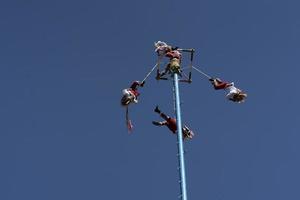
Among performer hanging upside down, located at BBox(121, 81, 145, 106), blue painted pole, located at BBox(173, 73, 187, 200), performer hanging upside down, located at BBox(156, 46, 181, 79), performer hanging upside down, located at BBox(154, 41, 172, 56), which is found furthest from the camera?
performer hanging upside down, located at BBox(154, 41, 172, 56)

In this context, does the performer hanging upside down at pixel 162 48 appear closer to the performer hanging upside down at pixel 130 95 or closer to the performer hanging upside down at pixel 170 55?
the performer hanging upside down at pixel 170 55

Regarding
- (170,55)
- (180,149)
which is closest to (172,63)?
(170,55)

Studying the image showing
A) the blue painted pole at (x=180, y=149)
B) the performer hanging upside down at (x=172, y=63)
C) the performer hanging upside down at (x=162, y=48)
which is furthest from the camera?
the performer hanging upside down at (x=162, y=48)

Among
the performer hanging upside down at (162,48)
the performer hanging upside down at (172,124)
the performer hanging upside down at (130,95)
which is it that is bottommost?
the performer hanging upside down at (172,124)

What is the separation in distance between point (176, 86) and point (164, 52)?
3025 millimetres

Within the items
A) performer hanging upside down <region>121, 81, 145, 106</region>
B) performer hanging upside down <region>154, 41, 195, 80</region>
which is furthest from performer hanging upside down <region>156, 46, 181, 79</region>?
performer hanging upside down <region>121, 81, 145, 106</region>

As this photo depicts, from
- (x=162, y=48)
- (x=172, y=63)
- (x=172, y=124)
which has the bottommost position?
(x=172, y=124)

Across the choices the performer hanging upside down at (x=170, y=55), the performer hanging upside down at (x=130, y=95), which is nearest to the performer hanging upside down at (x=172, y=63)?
the performer hanging upside down at (x=170, y=55)

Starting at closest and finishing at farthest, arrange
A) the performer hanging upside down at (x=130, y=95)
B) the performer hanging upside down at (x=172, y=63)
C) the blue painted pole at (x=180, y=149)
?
the blue painted pole at (x=180, y=149)
the performer hanging upside down at (x=172, y=63)
the performer hanging upside down at (x=130, y=95)

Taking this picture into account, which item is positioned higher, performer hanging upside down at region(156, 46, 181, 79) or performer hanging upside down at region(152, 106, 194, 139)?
performer hanging upside down at region(156, 46, 181, 79)

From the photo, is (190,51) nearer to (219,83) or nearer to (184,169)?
(219,83)

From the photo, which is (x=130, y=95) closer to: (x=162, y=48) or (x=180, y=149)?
(x=162, y=48)

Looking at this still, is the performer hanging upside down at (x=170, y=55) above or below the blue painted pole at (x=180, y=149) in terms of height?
above

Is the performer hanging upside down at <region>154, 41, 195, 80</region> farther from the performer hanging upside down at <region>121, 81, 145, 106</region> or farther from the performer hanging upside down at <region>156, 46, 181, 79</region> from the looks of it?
the performer hanging upside down at <region>121, 81, 145, 106</region>
